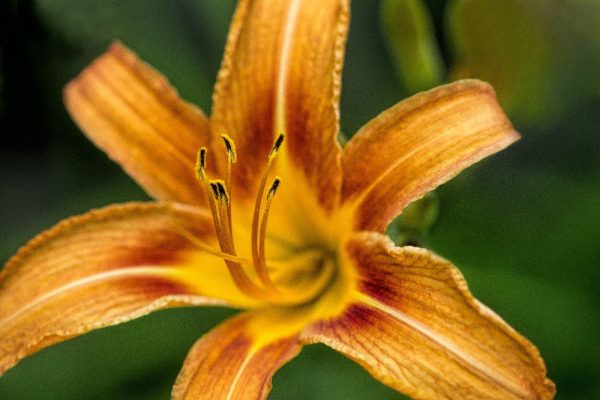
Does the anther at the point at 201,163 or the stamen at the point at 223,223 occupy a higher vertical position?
the anther at the point at 201,163

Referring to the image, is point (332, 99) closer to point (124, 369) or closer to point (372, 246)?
point (372, 246)

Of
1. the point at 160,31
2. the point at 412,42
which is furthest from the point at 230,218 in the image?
the point at 160,31

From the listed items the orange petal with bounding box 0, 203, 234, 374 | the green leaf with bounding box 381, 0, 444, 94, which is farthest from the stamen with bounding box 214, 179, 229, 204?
the green leaf with bounding box 381, 0, 444, 94

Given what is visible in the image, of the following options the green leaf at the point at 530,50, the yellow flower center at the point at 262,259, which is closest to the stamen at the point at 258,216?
the yellow flower center at the point at 262,259

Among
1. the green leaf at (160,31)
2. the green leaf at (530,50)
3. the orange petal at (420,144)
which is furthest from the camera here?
the green leaf at (160,31)

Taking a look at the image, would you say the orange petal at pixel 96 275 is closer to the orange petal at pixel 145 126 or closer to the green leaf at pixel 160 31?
the orange petal at pixel 145 126

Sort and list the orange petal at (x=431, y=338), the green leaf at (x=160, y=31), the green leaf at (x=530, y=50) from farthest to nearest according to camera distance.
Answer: the green leaf at (x=160, y=31) → the green leaf at (x=530, y=50) → the orange petal at (x=431, y=338)
